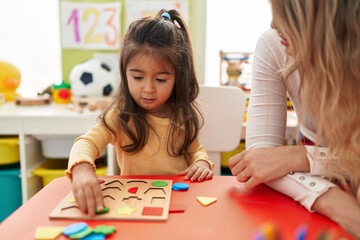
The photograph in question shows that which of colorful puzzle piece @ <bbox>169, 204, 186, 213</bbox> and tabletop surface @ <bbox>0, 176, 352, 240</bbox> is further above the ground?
colorful puzzle piece @ <bbox>169, 204, 186, 213</bbox>

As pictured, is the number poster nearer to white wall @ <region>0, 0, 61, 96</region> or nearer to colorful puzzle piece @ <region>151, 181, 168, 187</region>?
white wall @ <region>0, 0, 61, 96</region>

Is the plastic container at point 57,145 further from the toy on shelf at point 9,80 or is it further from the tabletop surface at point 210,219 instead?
the tabletop surface at point 210,219

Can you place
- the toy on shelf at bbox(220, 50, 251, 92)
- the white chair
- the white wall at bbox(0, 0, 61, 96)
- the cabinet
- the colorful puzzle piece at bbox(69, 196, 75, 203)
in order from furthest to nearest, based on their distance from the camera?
the white wall at bbox(0, 0, 61, 96), the toy on shelf at bbox(220, 50, 251, 92), the cabinet, the white chair, the colorful puzzle piece at bbox(69, 196, 75, 203)

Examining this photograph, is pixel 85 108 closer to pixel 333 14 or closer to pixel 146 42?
pixel 146 42

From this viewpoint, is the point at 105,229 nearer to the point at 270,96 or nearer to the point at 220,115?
the point at 270,96

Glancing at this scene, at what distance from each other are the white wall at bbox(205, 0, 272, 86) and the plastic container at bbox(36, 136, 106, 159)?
0.89 m

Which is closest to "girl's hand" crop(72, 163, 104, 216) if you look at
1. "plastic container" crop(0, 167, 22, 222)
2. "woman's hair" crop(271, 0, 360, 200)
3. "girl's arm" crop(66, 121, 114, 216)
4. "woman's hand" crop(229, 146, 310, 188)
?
"girl's arm" crop(66, 121, 114, 216)

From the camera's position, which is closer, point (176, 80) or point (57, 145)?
point (176, 80)

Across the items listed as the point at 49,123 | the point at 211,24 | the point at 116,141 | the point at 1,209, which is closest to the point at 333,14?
the point at 116,141

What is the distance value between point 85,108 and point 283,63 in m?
1.17

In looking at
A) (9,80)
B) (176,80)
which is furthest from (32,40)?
(176,80)

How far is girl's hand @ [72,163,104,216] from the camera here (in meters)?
0.52

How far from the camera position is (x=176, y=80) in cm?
92

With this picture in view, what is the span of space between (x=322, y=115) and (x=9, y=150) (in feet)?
4.85
